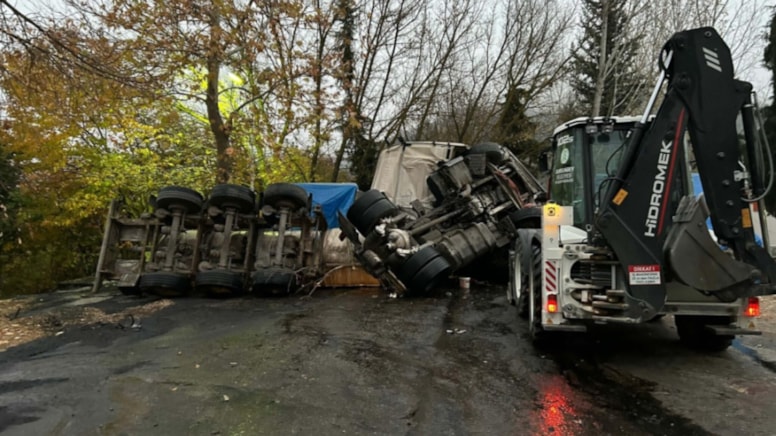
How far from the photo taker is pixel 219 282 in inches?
352

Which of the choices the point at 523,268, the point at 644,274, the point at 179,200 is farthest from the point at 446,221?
the point at 644,274

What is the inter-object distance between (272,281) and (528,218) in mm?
4802

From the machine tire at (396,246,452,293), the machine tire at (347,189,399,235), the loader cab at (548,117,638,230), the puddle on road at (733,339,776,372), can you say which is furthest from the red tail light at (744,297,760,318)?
the machine tire at (347,189,399,235)

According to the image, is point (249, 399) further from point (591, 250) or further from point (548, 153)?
point (548, 153)

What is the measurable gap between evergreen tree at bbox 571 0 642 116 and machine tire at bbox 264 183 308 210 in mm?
13780

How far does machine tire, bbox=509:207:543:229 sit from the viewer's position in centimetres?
947

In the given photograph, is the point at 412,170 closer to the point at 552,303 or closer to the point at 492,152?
the point at 492,152

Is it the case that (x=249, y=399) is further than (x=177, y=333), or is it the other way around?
(x=177, y=333)

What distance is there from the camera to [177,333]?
21.6 ft

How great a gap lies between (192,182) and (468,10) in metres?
14.9

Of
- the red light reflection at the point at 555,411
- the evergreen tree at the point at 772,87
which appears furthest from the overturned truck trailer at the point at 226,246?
the evergreen tree at the point at 772,87

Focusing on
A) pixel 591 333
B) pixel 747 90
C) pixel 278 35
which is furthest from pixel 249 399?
pixel 278 35

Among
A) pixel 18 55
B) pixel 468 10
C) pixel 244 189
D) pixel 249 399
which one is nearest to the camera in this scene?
pixel 249 399

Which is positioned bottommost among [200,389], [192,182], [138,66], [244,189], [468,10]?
[200,389]
